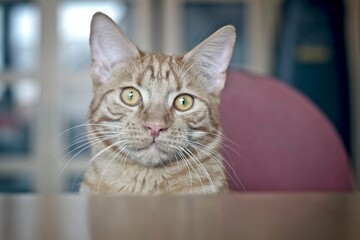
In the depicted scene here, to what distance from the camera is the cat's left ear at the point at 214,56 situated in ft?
2.91

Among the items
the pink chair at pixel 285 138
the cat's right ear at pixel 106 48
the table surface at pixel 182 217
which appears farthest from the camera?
the pink chair at pixel 285 138

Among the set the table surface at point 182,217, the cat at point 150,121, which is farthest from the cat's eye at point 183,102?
the table surface at point 182,217

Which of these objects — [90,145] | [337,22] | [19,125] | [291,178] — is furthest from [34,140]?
[90,145]

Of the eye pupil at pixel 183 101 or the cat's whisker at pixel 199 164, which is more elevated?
the eye pupil at pixel 183 101

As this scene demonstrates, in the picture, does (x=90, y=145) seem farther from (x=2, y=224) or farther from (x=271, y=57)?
(x=271, y=57)

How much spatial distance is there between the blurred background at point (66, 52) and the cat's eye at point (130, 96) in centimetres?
260

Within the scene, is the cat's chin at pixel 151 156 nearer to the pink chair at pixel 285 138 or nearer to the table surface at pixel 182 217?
the table surface at pixel 182 217

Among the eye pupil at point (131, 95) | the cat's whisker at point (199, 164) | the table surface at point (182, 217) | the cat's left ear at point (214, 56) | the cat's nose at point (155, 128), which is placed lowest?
the table surface at point (182, 217)

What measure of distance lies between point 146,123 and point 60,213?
0.27 m

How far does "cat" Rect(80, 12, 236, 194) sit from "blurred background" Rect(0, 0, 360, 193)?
2.56 metres

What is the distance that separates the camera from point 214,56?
0.93 metres

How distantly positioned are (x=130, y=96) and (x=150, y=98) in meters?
0.03

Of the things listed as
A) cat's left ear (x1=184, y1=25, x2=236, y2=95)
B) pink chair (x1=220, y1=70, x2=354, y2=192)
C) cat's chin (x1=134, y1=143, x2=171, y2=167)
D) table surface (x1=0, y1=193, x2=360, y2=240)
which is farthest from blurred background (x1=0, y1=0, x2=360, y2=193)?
table surface (x1=0, y1=193, x2=360, y2=240)

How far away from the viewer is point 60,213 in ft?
2.01
